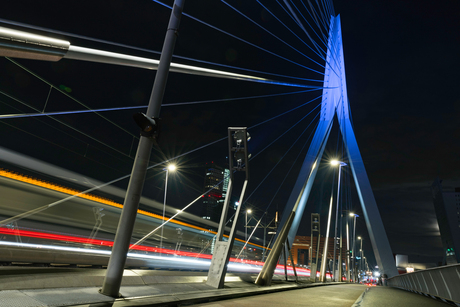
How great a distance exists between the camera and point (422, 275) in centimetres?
1412

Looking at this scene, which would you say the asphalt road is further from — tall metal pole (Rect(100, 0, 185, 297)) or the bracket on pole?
tall metal pole (Rect(100, 0, 185, 297))

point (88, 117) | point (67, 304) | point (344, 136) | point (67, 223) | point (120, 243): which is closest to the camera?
point (67, 304)

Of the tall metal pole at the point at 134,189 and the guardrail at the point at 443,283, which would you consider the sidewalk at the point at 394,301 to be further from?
the tall metal pole at the point at 134,189

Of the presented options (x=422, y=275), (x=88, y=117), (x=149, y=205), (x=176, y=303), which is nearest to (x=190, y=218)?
(x=149, y=205)

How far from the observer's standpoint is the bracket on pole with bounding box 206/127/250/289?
8.89m

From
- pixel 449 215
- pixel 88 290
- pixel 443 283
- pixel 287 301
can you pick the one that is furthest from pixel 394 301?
pixel 449 215

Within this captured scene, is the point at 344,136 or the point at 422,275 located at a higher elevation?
the point at 344,136

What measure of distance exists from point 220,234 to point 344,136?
21.7m

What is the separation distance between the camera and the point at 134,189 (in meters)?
6.11

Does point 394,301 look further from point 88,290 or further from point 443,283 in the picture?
point 88,290

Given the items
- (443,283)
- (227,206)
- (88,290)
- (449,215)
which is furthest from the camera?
(449,215)

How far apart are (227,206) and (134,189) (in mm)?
4227

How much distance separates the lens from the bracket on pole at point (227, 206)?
29.2 ft

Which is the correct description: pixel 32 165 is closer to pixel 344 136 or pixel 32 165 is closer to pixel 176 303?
pixel 176 303
